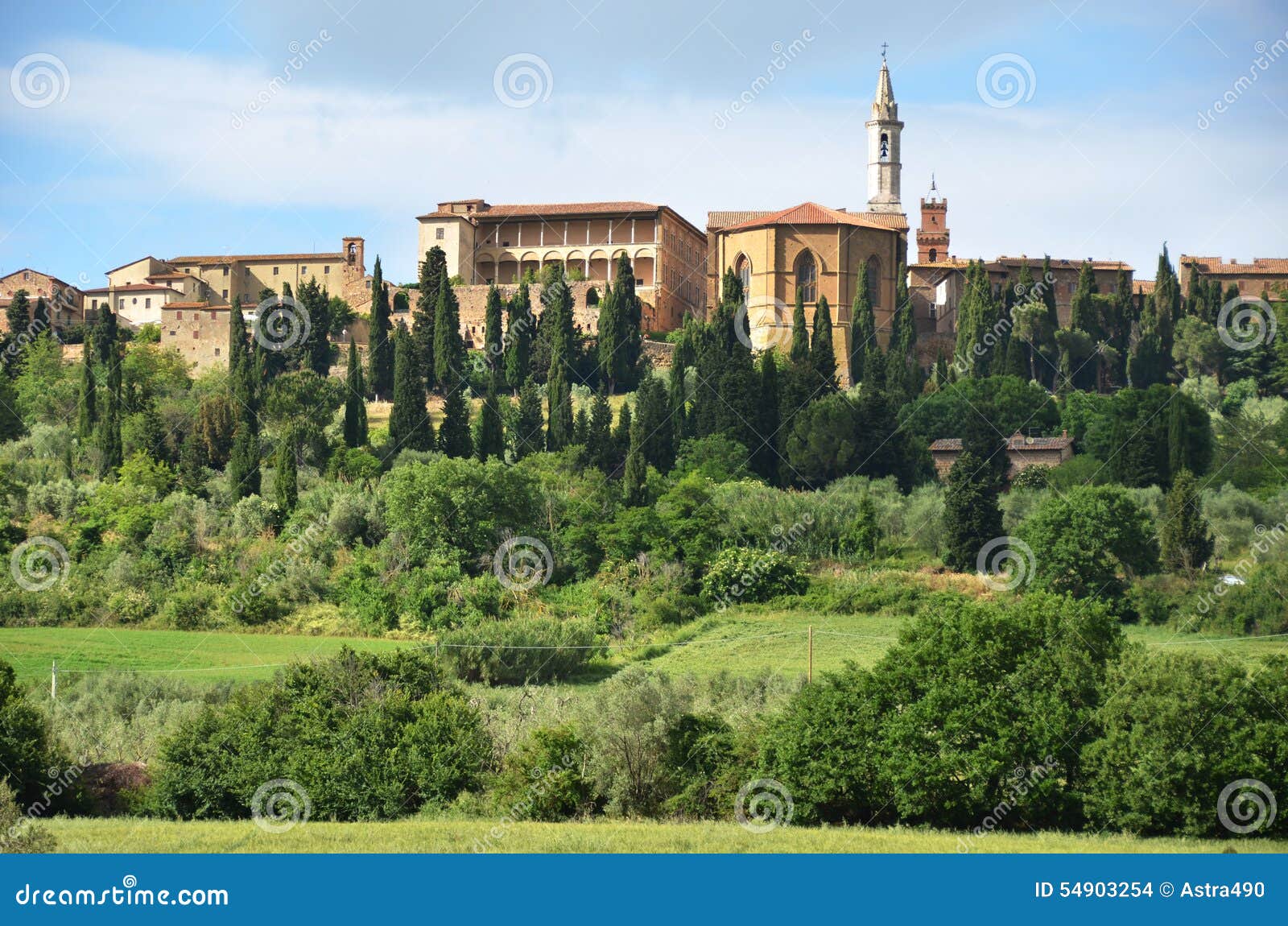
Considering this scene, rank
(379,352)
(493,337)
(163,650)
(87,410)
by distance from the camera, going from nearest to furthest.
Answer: (163,650)
(87,410)
(379,352)
(493,337)

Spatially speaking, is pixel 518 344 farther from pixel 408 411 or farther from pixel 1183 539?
pixel 1183 539

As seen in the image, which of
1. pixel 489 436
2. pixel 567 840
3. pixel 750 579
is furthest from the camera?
pixel 489 436

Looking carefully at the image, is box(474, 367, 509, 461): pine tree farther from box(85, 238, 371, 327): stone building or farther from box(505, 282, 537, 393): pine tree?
box(85, 238, 371, 327): stone building

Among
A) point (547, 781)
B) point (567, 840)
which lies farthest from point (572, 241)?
point (567, 840)

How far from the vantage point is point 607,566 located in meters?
35.1

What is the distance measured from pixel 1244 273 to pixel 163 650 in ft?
178

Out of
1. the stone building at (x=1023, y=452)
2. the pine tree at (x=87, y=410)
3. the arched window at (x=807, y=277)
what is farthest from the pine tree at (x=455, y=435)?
the arched window at (x=807, y=277)

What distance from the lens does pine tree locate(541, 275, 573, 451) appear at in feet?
140

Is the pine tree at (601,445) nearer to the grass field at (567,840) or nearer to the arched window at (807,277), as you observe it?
the arched window at (807,277)

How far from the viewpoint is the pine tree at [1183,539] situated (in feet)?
116

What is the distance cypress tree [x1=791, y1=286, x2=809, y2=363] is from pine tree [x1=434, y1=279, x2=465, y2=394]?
978 centimetres

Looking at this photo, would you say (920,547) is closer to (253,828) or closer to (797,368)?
(797,368)

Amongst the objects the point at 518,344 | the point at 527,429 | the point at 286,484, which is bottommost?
the point at 286,484

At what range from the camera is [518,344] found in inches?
2010
